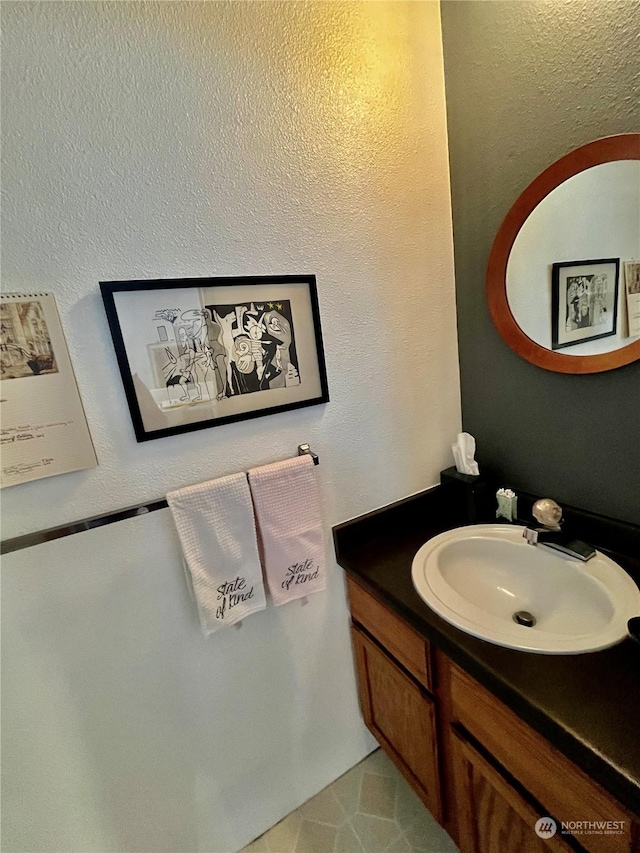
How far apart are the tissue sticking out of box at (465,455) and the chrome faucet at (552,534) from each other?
0.24 m

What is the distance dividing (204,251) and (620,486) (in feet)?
3.90

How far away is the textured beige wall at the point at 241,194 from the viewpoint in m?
0.74

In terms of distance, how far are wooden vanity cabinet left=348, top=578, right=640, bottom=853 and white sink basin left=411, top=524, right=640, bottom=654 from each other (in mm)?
122

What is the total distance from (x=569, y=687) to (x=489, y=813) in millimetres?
434

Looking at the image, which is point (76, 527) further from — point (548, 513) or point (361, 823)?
point (361, 823)


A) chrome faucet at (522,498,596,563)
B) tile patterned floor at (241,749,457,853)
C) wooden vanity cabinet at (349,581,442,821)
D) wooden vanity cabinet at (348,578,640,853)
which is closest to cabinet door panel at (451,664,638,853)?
wooden vanity cabinet at (348,578,640,853)

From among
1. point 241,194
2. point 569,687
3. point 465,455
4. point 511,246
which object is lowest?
point 569,687

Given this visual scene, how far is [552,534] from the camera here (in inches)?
40.1

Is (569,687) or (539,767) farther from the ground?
(569,687)

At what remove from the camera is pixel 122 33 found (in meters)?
0.76

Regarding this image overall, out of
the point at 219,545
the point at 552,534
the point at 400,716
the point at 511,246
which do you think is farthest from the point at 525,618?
the point at 511,246

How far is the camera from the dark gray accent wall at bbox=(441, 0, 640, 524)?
33.1 inches

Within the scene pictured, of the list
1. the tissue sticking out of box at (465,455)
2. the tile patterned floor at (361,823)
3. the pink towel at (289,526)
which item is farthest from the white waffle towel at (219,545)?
the tile patterned floor at (361,823)

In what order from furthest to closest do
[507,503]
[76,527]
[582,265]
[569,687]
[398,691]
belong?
[507,503] → [398,691] → [582,265] → [76,527] → [569,687]
